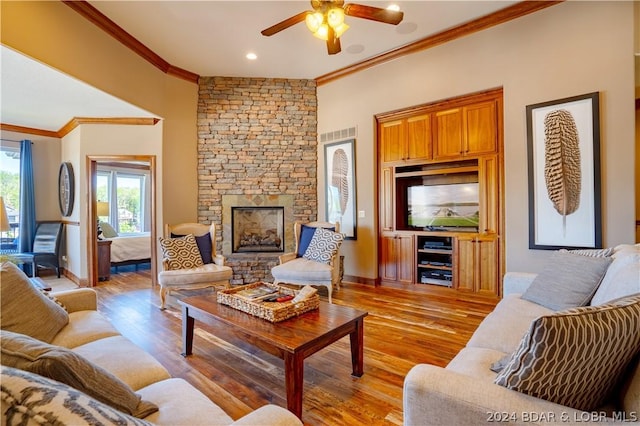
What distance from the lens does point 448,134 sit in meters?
4.11

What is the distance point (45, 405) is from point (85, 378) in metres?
0.34

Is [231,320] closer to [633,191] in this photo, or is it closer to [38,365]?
[38,365]

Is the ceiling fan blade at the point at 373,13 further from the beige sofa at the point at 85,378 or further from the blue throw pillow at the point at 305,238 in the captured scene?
the beige sofa at the point at 85,378

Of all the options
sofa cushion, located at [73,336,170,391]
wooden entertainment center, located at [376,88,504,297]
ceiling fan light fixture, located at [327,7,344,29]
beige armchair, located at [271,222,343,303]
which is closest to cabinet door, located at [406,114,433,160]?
wooden entertainment center, located at [376,88,504,297]

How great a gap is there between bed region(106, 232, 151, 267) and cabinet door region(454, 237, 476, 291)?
548cm

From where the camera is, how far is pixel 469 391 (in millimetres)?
970

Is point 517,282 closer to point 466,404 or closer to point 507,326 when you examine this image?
point 507,326

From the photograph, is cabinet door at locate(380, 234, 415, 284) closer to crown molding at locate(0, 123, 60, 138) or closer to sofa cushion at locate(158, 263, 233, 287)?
sofa cushion at locate(158, 263, 233, 287)

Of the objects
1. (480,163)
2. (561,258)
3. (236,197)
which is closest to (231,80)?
(236,197)

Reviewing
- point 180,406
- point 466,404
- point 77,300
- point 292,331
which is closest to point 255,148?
point 77,300

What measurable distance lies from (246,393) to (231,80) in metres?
4.68

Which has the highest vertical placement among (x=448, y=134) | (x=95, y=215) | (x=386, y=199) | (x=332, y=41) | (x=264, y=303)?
(x=332, y=41)

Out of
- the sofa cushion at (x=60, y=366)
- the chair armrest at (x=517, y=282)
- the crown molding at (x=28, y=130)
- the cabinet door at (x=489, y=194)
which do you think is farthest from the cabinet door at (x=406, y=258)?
the crown molding at (x=28, y=130)

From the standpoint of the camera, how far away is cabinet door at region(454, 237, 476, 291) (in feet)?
13.0
